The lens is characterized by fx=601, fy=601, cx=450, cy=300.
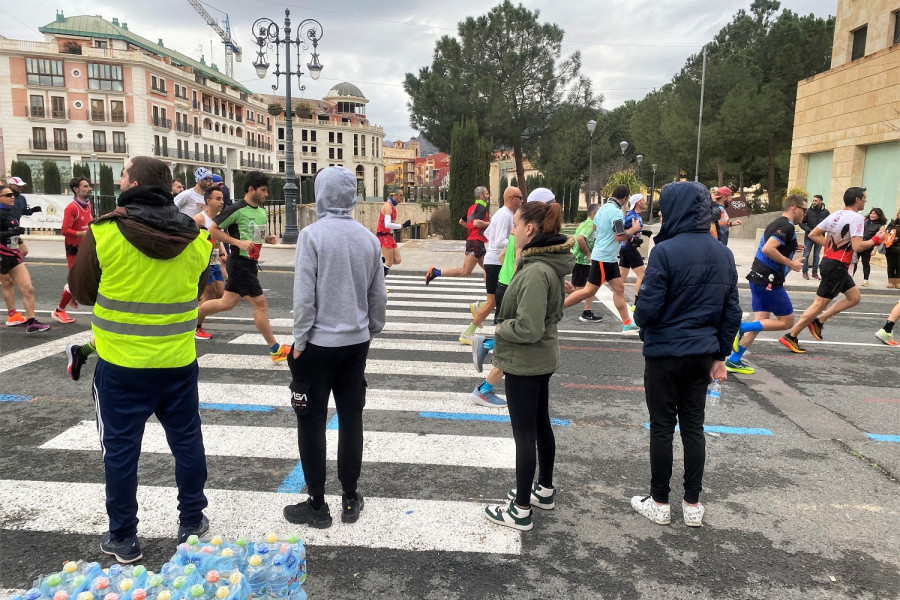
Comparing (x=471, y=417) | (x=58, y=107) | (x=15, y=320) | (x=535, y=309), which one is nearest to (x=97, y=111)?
(x=58, y=107)

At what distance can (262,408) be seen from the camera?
512cm

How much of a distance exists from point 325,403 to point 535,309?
122 cm

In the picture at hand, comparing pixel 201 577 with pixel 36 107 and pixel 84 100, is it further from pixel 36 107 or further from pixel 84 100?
pixel 36 107

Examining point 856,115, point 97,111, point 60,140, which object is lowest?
point 856,115

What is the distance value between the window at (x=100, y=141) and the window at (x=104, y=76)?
4.26 m

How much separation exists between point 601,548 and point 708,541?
0.60 m

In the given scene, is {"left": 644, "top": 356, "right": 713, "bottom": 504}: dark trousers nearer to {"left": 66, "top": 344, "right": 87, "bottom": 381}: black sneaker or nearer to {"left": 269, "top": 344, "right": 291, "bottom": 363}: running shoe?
{"left": 66, "top": 344, "right": 87, "bottom": 381}: black sneaker

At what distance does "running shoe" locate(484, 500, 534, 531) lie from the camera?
10.8 feet

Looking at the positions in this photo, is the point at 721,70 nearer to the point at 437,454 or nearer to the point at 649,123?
the point at 649,123

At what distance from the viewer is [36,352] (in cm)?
670

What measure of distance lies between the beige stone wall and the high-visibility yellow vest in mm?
20549

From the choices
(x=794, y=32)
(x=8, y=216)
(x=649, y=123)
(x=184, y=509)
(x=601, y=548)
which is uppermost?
(x=794, y=32)

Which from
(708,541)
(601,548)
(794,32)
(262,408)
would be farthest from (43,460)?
(794,32)

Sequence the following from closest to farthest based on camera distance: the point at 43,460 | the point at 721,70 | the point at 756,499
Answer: the point at 756,499, the point at 43,460, the point at 721,70
